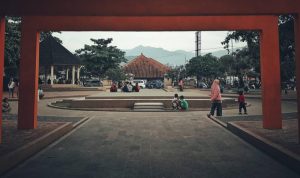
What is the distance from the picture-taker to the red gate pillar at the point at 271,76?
8.45 m

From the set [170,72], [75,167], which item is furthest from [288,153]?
[170,72]

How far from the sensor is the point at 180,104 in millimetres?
15336

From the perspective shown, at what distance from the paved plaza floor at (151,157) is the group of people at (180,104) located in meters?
6.27

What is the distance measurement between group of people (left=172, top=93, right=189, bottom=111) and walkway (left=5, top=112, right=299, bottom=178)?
20.6 feet

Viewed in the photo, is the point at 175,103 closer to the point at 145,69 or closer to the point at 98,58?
the point at 98,58

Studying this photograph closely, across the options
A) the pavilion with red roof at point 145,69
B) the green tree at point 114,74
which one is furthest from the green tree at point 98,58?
the pavilion with red roof at point 145,69

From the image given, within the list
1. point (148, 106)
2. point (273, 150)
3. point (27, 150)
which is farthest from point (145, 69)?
point (273, 150)

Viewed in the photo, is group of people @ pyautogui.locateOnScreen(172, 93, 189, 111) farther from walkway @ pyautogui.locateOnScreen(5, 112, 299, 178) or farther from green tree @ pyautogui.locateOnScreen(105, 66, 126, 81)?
green tree @ pyautogui.locateOnScreen(105, 66, 126, 81)

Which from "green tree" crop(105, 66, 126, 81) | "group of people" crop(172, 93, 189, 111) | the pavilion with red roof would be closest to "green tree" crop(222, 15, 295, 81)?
"group of people" crop(172, 93, 189, 111)

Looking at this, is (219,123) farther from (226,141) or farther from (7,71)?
(7,71)

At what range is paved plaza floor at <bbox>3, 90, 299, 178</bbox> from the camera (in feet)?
A: 15.6

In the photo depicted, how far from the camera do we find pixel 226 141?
24.3ft

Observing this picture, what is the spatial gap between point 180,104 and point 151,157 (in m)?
9.77

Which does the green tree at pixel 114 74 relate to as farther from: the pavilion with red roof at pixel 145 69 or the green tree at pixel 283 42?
the green tree at pixel 283 42
